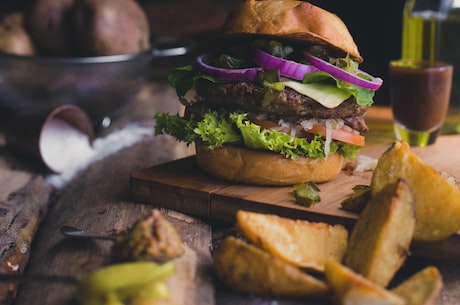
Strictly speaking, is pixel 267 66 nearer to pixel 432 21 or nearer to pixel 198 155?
pixel 198 155

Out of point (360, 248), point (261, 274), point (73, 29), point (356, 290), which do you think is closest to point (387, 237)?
point (360, 248)

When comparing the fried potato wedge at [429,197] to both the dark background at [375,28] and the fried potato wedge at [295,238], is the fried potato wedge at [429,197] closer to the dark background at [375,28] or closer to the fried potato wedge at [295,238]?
the fried potato wedge at [295,238]

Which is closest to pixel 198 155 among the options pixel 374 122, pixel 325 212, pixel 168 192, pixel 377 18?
pixel 168 192

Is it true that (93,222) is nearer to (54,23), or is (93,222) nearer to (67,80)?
(67,80)

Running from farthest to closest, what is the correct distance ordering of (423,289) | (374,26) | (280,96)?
(374,26), (280,96), (423,289)

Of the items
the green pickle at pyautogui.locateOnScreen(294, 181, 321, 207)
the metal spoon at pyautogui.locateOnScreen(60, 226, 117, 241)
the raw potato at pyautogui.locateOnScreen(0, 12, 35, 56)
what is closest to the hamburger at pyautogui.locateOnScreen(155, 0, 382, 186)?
the green pickle at pyautogui.locateOnScreen(294, 181, 321, 207)

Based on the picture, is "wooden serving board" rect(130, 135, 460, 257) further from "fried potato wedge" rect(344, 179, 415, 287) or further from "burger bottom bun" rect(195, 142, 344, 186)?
"fried potato wedge" rect(344, 179, 415, 287)

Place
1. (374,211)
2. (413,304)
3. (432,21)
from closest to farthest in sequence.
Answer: (413,304) → (374,211) → (432,21)
